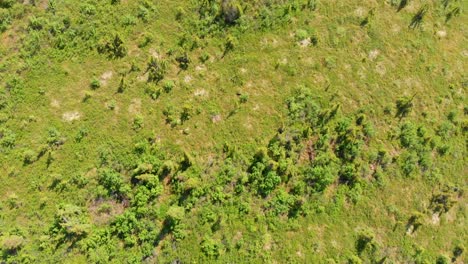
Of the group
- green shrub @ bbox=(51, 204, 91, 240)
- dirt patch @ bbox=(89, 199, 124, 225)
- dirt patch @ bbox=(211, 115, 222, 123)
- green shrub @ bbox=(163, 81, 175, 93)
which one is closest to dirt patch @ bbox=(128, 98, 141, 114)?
green shrub @ bbox=(163, 81, 175, 93)

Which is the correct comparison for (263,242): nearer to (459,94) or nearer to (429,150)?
(429,150)

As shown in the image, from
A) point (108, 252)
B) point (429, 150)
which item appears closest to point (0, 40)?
point (108, 252)

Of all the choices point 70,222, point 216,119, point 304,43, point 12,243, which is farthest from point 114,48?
point 12,243

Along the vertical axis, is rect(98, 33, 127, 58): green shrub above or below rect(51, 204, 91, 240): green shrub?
above

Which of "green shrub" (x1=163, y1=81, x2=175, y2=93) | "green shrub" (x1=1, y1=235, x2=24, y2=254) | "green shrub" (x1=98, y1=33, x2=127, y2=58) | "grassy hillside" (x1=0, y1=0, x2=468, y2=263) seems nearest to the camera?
"green shrub" (x1=1, y1=235, x2=24, y2=254)

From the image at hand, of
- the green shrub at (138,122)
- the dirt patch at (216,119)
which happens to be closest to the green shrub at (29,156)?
the green shrub at (138,122)

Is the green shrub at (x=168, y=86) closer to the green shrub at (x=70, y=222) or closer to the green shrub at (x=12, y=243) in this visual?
the green shrub at (x=70, y=222)

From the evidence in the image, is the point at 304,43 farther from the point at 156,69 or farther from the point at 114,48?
the point at 114,48

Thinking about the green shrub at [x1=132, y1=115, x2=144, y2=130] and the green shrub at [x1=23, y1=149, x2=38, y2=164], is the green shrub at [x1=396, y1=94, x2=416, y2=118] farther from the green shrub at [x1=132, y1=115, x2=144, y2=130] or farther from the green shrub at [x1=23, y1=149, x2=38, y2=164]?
the green shrub at [x1=23, y1=149, x2=38, y2=164]
